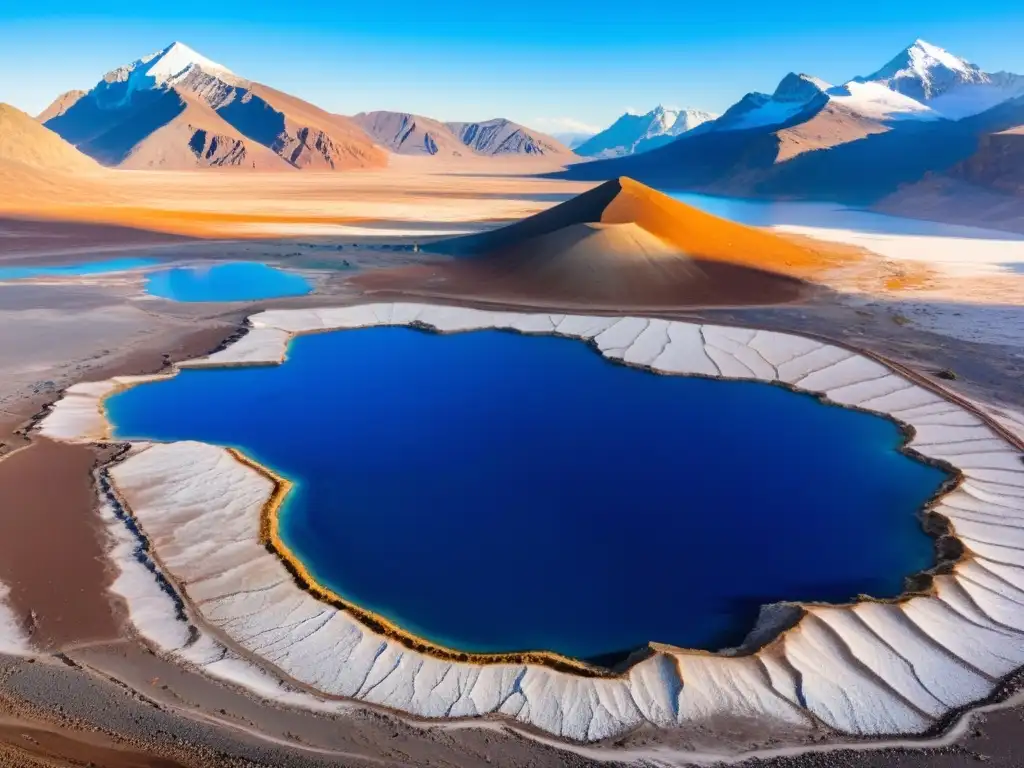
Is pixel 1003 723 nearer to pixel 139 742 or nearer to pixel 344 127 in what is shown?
pixel 139 742

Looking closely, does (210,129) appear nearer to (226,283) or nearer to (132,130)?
(132,130)

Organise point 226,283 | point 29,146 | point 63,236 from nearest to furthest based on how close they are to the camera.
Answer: point 226,283
point 63,236
point 29,146

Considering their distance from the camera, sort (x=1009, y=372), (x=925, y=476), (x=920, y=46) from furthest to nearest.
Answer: (x=920, y=46) → (x=1009, y=372) → (x=925, y=476)

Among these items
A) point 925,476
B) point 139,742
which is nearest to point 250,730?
point 139,742

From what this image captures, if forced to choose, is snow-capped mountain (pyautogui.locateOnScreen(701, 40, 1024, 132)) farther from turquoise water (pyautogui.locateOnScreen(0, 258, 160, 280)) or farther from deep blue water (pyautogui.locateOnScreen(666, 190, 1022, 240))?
turquoise water (pyautogui.locateOnScreen(0, 258, 160, 280))

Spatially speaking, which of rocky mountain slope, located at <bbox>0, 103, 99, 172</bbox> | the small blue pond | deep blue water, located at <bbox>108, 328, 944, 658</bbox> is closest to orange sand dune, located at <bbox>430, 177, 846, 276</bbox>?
the small blue pond

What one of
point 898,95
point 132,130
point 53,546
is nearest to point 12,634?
point 53,546
